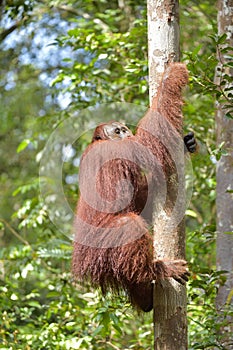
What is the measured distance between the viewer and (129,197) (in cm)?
321

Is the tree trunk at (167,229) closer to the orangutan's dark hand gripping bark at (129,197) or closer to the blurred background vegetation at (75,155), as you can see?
the orangutan's dark hand gripping bark at (129,197)

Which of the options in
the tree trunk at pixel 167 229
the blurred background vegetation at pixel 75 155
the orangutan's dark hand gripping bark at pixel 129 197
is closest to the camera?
the tree trunk at pixel 167 229

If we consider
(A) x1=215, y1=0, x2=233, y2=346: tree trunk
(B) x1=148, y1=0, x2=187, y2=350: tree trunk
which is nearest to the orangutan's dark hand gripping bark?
(B) x1=148, y1=0, x2=187, y2=350: tree trunk

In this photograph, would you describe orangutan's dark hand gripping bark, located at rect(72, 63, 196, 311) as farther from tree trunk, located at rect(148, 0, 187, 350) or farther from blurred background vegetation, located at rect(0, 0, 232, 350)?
blurred background vegetation, located at rect(0, 0, 232, 350)

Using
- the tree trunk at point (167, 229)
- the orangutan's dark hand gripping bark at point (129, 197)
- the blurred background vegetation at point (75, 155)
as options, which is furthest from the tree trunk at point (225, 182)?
the tree trunk at point (167, 229)

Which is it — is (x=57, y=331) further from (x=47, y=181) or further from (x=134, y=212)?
(x=47, y=181)

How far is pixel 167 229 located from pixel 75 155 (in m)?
3.06

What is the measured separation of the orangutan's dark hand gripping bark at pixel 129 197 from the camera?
306 centimetres

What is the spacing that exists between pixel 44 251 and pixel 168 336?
1885 millimetres

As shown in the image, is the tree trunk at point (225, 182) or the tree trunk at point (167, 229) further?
the tree trunk at point (225, 182)

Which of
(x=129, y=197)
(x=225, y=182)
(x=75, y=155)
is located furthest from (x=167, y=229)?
(x=75, y=155)

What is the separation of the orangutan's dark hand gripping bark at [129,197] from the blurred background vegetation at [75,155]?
0.29 meters

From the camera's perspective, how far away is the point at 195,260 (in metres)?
4.71

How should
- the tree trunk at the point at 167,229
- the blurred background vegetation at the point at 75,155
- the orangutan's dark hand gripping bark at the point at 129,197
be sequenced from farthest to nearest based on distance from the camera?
the blurred background vegetation at the point at 75,155 → the orangutan's dark hand gripping bark at the point at 129,197 → the tree trunk at the point at 167,229
